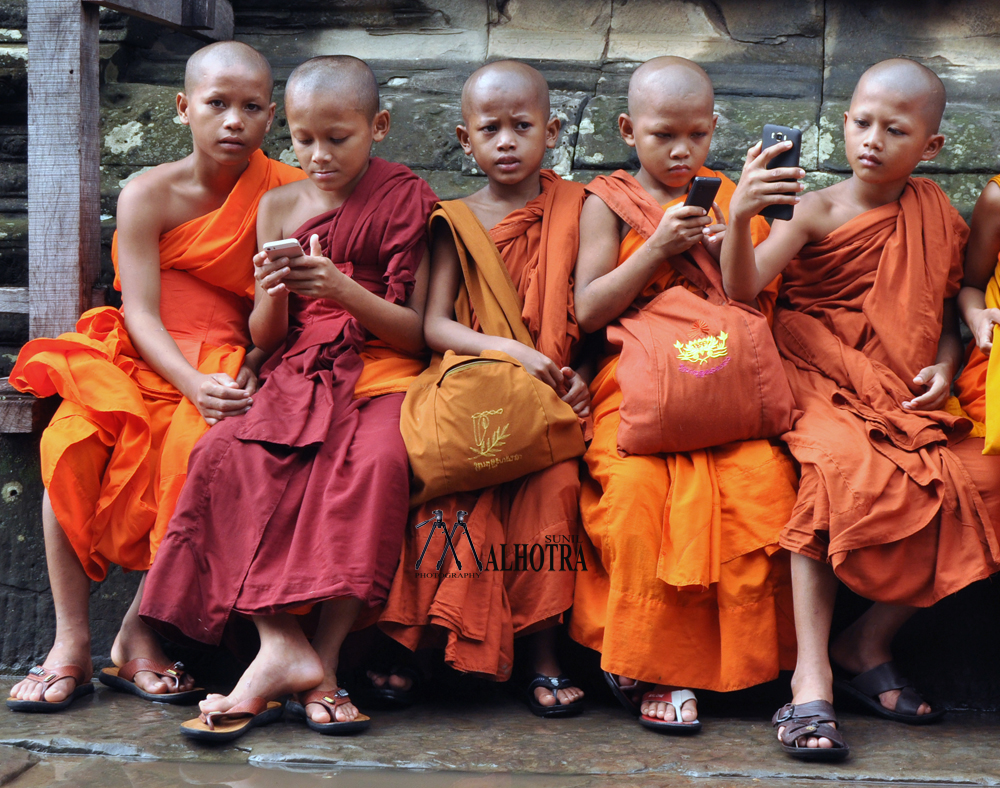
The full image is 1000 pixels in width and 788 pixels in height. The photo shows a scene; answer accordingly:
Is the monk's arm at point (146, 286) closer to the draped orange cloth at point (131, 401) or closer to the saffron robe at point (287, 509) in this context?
the draped orange cloth at point (131, 401)

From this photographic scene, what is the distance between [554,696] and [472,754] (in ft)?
1.21

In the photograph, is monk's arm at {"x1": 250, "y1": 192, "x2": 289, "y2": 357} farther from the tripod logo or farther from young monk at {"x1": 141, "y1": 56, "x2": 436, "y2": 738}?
the tripod logo

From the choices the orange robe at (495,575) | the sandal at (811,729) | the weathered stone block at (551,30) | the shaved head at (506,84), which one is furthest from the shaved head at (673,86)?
the sandal at (811,729)

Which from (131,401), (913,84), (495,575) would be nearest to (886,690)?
(495,575)

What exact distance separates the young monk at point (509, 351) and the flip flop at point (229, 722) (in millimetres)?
358

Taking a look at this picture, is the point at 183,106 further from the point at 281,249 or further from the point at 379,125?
the point at 281,249

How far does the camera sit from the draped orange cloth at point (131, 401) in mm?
2795

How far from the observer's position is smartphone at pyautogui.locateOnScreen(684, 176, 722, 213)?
2.71m

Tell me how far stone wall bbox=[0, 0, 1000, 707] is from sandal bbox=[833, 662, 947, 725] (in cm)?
169

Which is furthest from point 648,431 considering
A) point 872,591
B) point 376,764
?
point 376,764

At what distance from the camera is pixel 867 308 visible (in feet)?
9.57

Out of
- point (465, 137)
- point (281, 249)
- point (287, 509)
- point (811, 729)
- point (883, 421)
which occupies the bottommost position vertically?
point (811, 729)

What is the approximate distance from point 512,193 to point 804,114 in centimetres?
139

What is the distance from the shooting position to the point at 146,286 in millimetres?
3074
